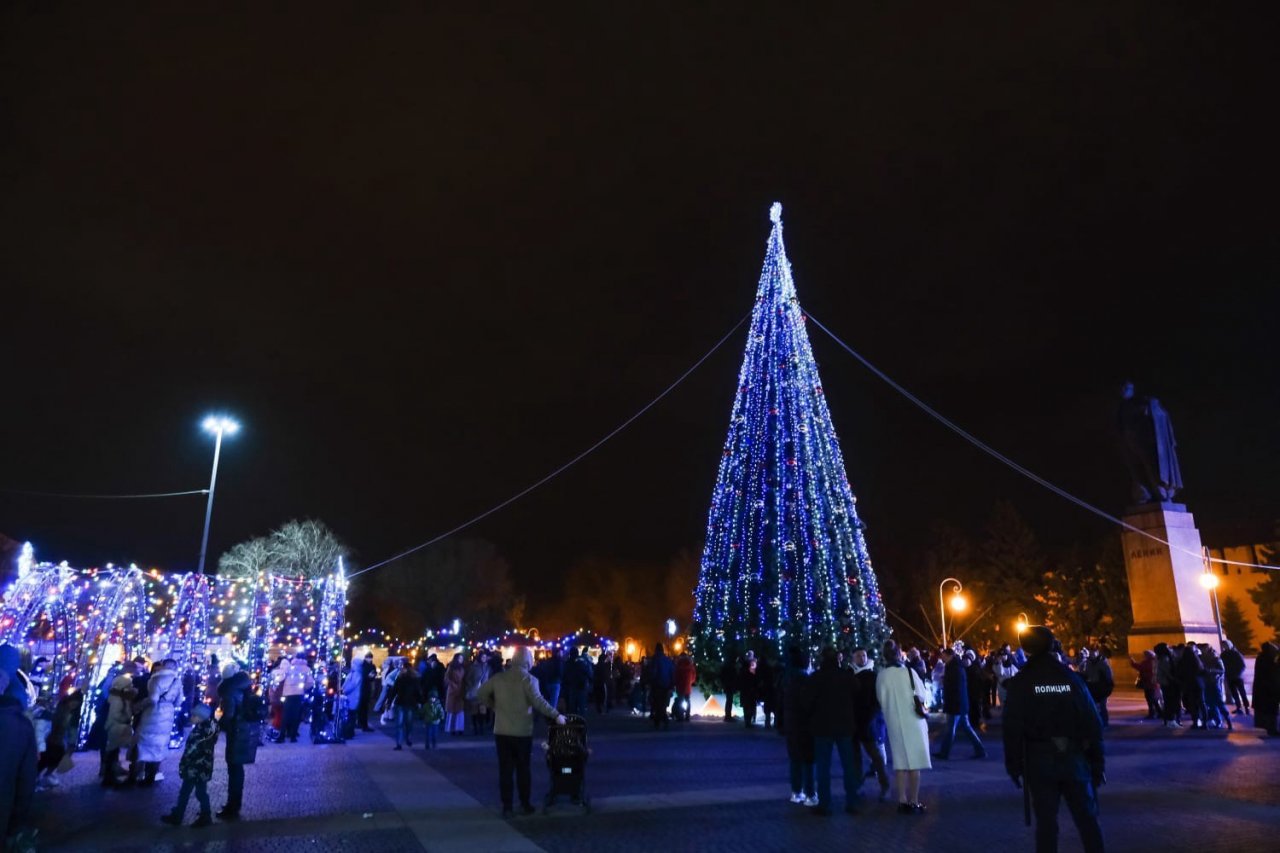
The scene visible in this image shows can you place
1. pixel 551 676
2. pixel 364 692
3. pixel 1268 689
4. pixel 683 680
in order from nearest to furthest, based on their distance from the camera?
pixel 1268 689, pixel 551 676, pixel 364 692, pixel 683 680

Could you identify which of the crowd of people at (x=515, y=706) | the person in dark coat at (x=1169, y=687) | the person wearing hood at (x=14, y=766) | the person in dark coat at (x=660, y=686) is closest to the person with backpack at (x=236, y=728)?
the crowd of people at (x=515, y=706)

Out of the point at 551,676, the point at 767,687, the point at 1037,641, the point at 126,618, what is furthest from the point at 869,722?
the point at 126,618

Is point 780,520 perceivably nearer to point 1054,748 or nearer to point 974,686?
point 974,686

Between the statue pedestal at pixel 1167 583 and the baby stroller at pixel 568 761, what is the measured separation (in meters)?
20.6

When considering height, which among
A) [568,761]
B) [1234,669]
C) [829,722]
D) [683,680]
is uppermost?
[1234,669]

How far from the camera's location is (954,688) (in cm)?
Answer: 1396

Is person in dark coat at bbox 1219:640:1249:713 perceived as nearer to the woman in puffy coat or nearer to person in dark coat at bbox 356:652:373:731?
the woman in puffy coat

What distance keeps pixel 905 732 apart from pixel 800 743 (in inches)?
42.6

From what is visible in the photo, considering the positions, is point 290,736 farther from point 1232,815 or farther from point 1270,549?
point 1270,549

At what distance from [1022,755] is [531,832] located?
4572 millimetres

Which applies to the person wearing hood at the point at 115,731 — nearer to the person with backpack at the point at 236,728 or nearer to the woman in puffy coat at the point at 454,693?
the person with backpack at the point at 236,728

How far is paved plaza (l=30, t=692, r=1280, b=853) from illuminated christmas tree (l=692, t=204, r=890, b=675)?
903 cm

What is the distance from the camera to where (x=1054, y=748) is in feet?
20.2

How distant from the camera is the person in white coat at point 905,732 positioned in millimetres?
9594
